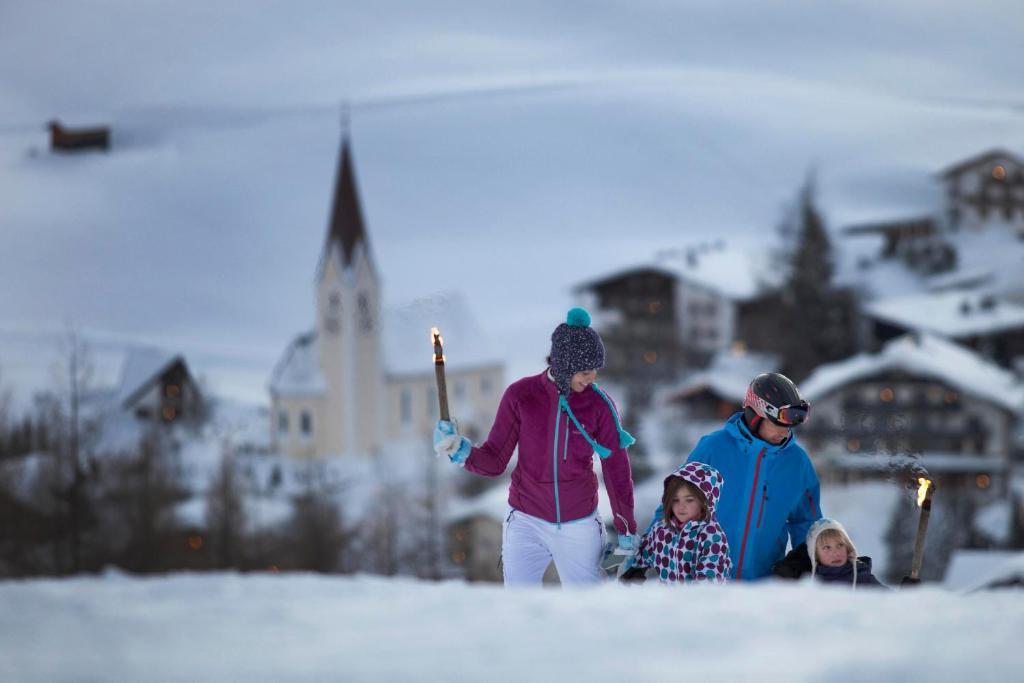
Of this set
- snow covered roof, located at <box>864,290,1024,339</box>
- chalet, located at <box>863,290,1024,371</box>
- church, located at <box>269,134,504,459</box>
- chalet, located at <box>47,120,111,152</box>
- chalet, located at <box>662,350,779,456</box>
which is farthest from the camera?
chalet, located at <box>47,120,111,152</box>

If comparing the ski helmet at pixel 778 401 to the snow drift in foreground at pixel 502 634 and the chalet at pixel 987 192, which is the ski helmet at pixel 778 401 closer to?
the snow drift in foreground at pixel 502 634

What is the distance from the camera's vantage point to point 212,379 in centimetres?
7431

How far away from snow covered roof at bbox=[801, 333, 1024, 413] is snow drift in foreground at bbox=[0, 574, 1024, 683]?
129 feet

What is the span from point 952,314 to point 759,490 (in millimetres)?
52307

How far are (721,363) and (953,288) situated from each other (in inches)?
478

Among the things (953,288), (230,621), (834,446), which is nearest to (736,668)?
(230,621)

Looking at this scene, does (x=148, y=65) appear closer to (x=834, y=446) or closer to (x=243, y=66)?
(x=243, y=66)

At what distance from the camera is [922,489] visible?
182 inches

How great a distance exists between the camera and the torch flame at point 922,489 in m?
4.62

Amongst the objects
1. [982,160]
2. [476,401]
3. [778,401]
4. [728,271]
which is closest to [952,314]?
[728,271]

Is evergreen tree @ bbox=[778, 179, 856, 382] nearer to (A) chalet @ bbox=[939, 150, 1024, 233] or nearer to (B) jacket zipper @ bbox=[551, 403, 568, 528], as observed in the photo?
(A) chalet @ bbox=[939, 150, 1024, 233]

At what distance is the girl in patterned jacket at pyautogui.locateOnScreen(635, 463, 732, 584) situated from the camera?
4.46m

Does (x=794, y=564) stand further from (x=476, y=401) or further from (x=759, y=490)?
(x=476, y=401)

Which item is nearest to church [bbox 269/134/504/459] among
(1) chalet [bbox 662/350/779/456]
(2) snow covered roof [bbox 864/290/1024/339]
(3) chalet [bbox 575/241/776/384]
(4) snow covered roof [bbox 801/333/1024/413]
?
(3) chalet [bbox 575/241/776/384]
